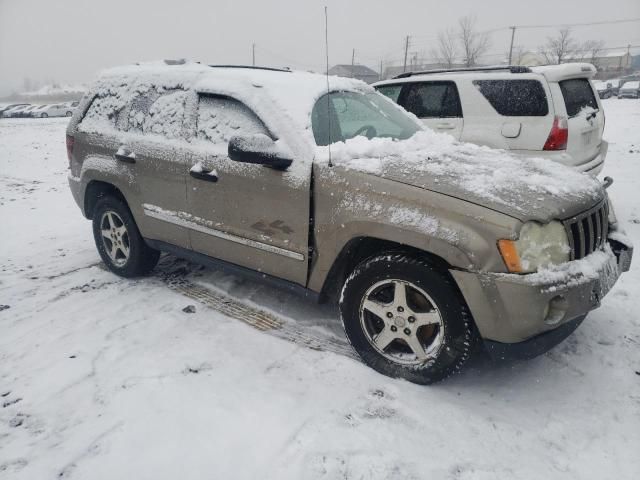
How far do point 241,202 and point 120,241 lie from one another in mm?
1652

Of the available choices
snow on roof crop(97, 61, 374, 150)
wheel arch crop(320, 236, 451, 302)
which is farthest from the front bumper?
snow on roof crop(97, 61, 374, 150)

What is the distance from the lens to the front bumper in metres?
2.21

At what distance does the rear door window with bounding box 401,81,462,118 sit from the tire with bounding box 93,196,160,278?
12.7 ft

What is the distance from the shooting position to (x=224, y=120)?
330cm

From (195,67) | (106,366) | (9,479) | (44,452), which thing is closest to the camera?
(9,479)

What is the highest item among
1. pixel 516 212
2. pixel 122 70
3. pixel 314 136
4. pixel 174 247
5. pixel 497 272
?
pixel 122 70

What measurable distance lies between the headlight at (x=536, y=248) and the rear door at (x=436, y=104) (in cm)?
358

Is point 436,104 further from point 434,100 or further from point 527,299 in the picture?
point 527,299

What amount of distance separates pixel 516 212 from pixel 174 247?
2.61 m

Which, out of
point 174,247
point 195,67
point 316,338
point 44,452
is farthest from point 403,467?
point 195,67

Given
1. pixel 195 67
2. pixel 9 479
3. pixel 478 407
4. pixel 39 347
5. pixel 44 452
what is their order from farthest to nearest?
pixel 195 67 → pixel 39 347 → pixel 478 407 → pixel 44 452 → pixel 9 479

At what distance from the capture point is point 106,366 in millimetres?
2861

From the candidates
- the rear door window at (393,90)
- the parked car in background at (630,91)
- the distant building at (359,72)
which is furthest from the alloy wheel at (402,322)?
the distant building at (359,72)

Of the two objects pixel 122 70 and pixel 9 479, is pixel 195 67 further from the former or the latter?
pixel 9 479
